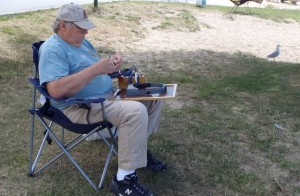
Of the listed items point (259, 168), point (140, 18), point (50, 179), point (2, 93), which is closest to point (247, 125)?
point (259, 168)

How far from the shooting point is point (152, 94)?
9.37 ft

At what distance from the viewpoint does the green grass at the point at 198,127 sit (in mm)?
3125

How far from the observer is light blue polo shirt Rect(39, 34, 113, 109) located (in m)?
2.73

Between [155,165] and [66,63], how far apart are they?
3.33 ft

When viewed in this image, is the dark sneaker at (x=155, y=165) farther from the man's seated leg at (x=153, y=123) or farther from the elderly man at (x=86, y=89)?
the elderly man at (x=86, y=89)

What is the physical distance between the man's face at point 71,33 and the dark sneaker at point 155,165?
101cm

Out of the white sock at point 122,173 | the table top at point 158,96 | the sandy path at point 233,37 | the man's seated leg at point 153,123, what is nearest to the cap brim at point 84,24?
the table top at point 158,96

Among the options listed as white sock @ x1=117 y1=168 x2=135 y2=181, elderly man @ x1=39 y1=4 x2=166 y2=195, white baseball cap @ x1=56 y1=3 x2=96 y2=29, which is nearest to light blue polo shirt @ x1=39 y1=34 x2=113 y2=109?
elderly man @ x1=39 y1=4 x2=166 y2=195

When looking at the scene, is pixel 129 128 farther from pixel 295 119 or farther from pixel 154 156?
pixel 295 119

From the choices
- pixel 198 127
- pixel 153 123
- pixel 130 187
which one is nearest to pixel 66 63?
pixel 153 123

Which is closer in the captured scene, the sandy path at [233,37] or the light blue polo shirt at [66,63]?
the light blue polo shirt at [66,63]

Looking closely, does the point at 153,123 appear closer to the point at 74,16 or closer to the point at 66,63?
the point at 66,63

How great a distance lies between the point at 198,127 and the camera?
414 cm

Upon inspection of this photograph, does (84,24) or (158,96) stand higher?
(84,24)
